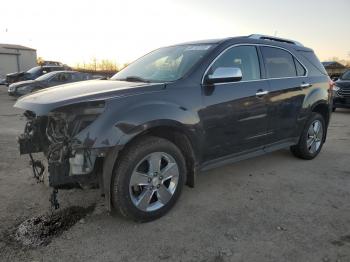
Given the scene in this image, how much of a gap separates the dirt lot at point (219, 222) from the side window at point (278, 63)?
145cm

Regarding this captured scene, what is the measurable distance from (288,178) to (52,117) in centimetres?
330

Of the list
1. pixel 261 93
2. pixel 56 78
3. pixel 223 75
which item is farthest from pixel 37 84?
pixel 223 75

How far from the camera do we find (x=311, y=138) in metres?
5.65

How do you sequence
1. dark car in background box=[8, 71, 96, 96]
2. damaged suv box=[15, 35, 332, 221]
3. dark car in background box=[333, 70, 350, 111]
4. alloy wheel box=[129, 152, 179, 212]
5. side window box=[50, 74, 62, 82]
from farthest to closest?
side window box=[50, 74, 62, 82], dark car in background box=[8, 71, 96, 96], dark car in background box=[333, 70, 350, 111], alloy wheel box=[129, 152, 179, 212], damaged suv box=[15, 35, 332, 221]

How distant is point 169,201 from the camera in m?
3.56

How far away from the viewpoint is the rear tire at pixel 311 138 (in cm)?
549

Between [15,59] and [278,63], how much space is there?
47.7 meters

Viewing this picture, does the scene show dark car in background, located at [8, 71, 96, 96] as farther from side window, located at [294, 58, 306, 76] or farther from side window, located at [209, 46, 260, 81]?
side window, located at [209, 46, 260, 81]

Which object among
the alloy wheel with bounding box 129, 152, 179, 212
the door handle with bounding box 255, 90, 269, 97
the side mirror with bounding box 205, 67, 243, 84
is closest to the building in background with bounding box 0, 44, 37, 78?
the door handle with bounding box 255, 90, 269, 97

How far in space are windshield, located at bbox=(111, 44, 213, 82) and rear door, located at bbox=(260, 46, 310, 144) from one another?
3.53ft

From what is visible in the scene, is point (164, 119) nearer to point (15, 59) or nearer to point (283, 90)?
point (283, 90)

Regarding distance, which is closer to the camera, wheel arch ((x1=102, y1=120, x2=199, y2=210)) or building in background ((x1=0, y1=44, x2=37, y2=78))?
wheel arch ((x1=102, y1=120, x2=199, y2=210))

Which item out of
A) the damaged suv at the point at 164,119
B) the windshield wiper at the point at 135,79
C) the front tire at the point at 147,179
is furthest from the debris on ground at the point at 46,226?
the windshield wiper at the point at 135,79

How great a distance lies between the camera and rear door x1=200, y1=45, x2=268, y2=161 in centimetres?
381
